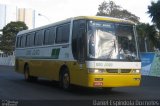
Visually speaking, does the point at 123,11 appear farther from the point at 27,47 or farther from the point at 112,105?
the point at 112,105

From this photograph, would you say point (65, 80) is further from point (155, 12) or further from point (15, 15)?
point (15, 15)

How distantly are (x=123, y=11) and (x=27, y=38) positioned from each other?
61.6 m

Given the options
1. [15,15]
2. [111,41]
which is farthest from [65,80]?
[15,15]

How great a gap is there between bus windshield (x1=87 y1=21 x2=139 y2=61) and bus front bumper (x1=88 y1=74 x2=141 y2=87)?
2.23 ft

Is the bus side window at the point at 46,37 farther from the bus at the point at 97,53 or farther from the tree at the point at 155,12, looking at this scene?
the tree at the point at 155,12

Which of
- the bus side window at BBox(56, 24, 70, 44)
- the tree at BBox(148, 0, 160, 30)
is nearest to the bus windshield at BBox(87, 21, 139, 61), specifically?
the bus side window at BBox(56, 24, 70, 44)

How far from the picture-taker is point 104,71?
619 inches

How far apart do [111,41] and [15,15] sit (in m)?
104

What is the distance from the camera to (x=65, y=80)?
699 inches

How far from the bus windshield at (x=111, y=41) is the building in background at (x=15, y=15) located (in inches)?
3597

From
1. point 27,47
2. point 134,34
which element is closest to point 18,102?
point 134,34

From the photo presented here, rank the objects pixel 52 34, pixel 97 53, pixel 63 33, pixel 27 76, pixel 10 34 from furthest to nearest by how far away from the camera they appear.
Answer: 1. pixel 10 34
2. pixel 27 76
3. pixel 52 34
4. pixel 63 33
5. pixel 97 53

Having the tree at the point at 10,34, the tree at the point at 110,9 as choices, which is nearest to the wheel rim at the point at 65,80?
the tree at the point at 110,9

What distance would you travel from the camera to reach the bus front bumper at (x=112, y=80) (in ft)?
50.7
